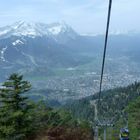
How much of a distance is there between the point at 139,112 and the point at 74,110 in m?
127

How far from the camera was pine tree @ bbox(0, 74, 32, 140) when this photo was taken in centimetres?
3250

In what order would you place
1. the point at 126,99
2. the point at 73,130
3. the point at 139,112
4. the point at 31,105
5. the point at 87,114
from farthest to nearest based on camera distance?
the point at 126,99, the point at 87,114, the point at 139,112, the point at 31,105, the point at 73,130

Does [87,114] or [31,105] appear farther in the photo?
[87,114]

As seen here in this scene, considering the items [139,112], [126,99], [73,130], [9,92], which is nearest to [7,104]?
[9,92]

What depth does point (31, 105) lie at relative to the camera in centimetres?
3488

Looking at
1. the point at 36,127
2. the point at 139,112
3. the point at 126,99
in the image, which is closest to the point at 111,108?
the point at 126,99

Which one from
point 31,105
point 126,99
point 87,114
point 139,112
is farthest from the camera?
point 126,99

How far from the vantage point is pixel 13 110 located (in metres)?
33.2

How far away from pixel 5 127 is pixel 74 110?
163m

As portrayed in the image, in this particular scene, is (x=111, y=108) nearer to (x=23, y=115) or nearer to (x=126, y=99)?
(x=126, y=99)

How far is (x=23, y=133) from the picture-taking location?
3288 centimetres

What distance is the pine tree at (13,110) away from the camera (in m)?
32.5

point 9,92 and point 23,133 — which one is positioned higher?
point 9,92

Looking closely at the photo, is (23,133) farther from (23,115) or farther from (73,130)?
(73,130)
